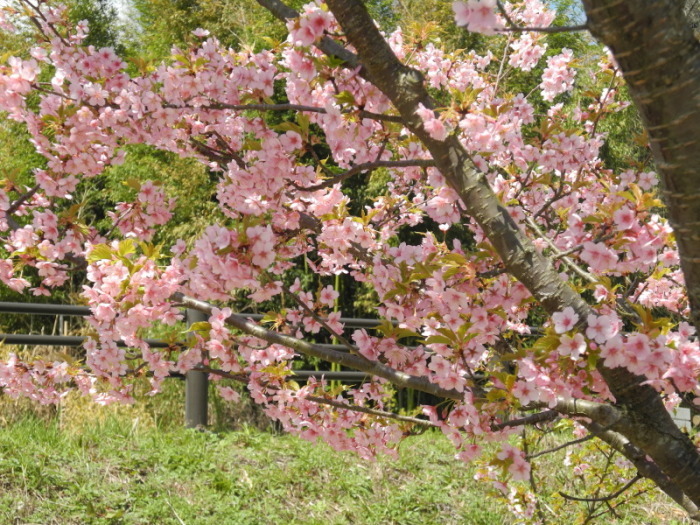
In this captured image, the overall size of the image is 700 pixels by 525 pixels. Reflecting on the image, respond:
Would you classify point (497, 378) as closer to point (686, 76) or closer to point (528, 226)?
point (686, 76)

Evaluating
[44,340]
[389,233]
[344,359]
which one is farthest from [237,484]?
[344,359]

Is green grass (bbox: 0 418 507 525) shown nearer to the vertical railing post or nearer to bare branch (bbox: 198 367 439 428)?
the vertical railing post

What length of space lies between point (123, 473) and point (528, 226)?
2.41 meters

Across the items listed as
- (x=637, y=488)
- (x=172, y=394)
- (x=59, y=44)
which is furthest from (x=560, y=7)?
(x=59, y=44)

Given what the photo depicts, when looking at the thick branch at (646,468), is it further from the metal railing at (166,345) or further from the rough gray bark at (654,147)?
the metal railing at (166,345)

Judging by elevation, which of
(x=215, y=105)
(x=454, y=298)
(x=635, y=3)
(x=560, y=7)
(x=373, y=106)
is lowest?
(x=454, y=298)

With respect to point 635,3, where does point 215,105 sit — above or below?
above

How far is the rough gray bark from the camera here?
1.00 metres

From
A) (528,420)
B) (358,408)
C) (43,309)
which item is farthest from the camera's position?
(43,309)

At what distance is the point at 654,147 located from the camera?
1.09 m

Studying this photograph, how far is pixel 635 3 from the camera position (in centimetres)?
98

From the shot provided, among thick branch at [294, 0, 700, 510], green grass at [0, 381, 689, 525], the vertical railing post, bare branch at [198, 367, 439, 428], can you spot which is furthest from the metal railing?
thick branch at [294, 0, 700, 510]

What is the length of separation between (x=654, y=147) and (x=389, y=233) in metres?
1.72

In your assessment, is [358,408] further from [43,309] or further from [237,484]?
[43,309]
